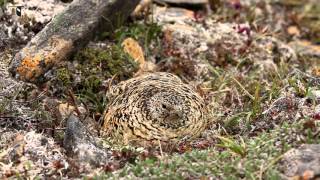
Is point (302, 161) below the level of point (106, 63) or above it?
below

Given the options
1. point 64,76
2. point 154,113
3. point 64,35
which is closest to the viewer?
point 154,113

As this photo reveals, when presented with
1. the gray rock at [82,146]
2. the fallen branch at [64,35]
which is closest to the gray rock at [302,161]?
the gray rock at [82,146]

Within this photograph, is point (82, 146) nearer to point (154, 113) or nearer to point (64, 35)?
point (154, 113)

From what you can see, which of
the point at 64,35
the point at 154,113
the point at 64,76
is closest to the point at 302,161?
the point at 154,113

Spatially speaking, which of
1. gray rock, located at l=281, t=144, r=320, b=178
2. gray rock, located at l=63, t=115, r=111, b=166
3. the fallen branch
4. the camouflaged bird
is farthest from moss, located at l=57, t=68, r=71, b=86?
gray rock, located at l=281, t=144, r=320, b=178

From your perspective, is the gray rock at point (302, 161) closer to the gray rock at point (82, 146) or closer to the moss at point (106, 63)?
the gray rock at point (82, 146)

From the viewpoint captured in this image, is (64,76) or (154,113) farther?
(64,76)

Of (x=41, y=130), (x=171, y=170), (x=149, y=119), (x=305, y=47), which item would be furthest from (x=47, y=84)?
(x=305, y=47)
